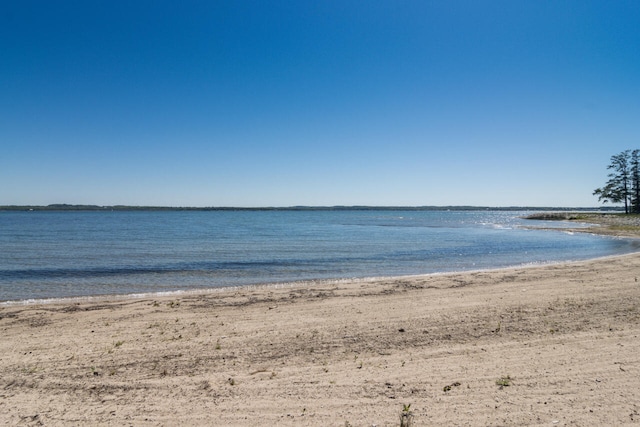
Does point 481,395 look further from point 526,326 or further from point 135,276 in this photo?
point 135,276

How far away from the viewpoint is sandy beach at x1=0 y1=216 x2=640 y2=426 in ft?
18.1

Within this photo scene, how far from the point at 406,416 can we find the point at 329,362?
2.26 meters

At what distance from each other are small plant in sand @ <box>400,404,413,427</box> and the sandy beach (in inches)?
2.8

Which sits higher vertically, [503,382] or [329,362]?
[503,382]

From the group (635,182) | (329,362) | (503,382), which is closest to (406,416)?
(503,382)

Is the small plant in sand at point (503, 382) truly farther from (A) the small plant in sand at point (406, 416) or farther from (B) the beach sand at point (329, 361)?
(A) the small plant in sand at point (406, 416)

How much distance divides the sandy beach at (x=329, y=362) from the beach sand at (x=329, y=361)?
32mm

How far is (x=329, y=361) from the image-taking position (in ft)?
24.2

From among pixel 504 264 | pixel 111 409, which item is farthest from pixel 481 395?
pixel 504 264

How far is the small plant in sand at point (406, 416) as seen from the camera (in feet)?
16.8

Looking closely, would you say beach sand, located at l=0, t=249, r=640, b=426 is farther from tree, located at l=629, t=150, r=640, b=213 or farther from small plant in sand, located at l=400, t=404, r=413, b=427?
tree, located at l=629, t=150, r=640, b=213

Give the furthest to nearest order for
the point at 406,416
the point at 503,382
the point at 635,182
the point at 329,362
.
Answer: the point at 635,182, the point at 329,362, the point at 503,382, the point at 406,416

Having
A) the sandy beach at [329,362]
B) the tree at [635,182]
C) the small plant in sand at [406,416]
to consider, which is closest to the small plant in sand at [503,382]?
the sandy beach at [329,362]

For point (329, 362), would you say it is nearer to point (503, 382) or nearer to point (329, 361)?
point (329, 361)
